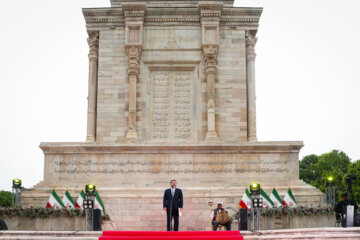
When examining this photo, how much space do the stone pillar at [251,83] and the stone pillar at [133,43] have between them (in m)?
5.97

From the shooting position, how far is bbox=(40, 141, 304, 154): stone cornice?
74.0 ft

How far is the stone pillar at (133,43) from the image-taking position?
25609 millimetres

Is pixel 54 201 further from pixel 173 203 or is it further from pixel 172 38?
pixel 172 38

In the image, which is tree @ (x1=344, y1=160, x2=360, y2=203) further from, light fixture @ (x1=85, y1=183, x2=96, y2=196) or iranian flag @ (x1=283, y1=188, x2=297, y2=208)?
light fixture @ (x1=85, y1=183, x2=96, y2=196)

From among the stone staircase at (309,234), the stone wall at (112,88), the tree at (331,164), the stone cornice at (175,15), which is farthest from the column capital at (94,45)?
the tree at (331,164)

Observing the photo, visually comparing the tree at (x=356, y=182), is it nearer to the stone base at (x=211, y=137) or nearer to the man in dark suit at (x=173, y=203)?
the stone base at (x=211, y=137)

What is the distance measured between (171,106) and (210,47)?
3.79 metres

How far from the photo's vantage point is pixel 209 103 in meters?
25.6

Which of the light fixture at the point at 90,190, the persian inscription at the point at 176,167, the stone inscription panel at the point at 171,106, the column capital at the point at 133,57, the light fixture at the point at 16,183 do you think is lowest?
the light fixture at the point at 90,190

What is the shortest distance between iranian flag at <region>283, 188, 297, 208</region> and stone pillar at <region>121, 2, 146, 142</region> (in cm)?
855

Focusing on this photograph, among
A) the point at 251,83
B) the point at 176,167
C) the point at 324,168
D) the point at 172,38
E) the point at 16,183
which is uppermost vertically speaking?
the point at 172,38

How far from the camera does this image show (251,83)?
26969 millimetres

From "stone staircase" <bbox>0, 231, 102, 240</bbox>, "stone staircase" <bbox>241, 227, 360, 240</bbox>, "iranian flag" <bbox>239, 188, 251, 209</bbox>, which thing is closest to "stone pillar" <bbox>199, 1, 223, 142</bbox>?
"iranian flag" <bbox>239, 188, 251, 209</bbox>

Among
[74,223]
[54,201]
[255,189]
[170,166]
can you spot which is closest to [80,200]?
[54,201]
